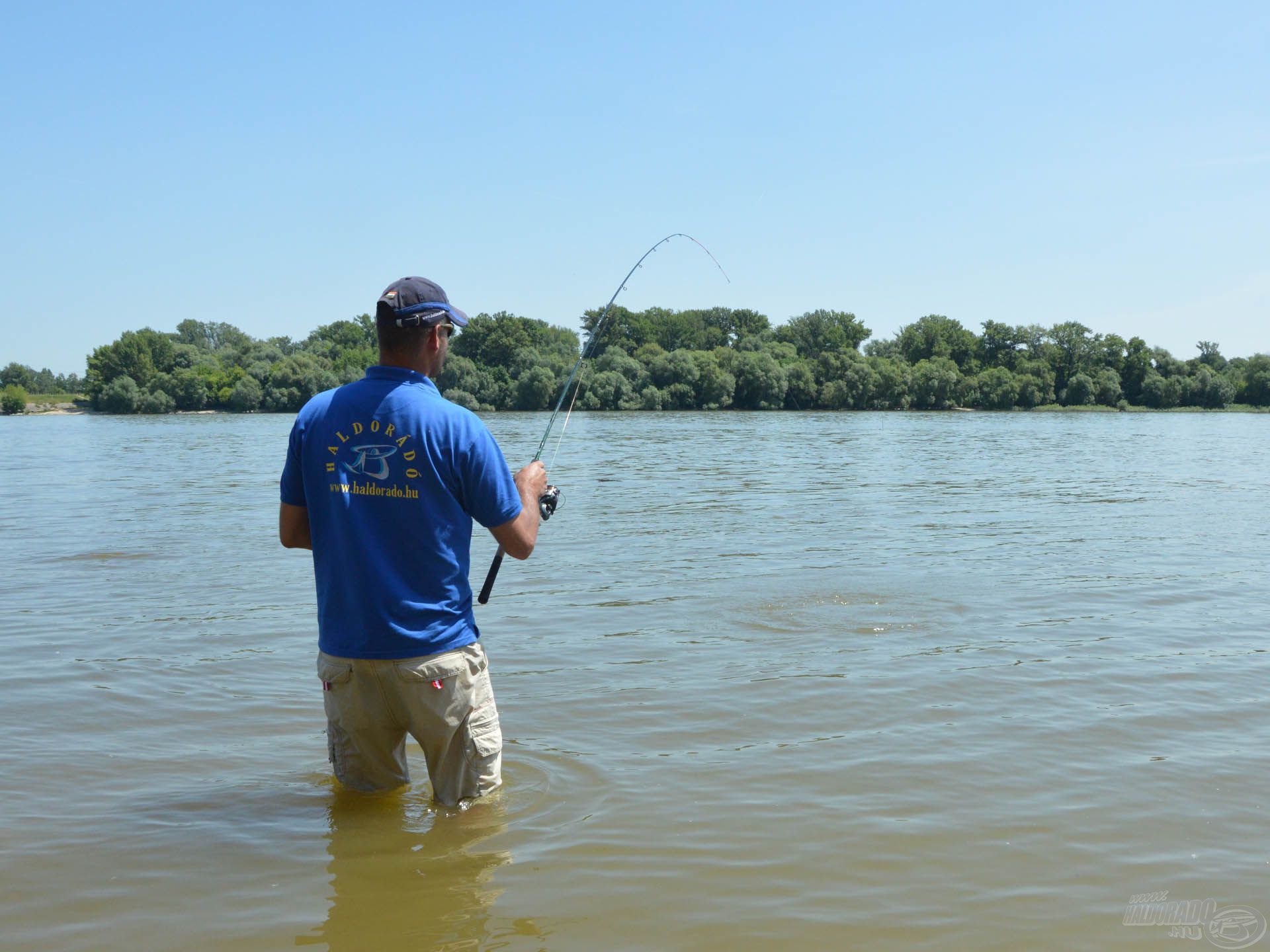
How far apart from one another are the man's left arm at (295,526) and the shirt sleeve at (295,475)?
2 centimetres

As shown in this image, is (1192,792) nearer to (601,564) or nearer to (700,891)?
(700,891)

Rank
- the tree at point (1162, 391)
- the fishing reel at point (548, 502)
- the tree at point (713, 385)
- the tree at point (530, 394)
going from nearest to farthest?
the fishing reel at point (548, 502), the tree at point (530, 394), the tree at point (713, 385), the tree at point (1162, 391)

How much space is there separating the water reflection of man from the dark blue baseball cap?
6.33 feet

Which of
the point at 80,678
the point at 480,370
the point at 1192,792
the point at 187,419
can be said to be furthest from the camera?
the point at 187,419

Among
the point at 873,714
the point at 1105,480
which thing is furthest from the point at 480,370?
the point at 873,714

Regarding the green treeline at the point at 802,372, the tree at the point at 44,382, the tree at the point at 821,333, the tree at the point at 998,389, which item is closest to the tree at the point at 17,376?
the tree at the point at 44,382

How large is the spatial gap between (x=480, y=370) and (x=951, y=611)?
33413 mm

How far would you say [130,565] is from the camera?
1245cm

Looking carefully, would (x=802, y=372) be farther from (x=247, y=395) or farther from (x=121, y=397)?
(x=121, y=397)

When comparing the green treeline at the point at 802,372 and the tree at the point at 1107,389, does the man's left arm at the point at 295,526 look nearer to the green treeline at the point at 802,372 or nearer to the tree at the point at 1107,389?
the green treeline at the point at 802,372

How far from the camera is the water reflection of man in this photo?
138 inches

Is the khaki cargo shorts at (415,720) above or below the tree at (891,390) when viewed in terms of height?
below

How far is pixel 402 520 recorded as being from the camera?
3609 mm

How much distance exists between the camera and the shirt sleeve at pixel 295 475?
147 inches
